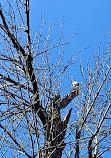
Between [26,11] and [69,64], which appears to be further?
[69,64]

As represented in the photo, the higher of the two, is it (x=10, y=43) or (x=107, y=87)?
(x=10, y=43)

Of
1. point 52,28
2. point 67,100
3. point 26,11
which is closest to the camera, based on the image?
point 26,11

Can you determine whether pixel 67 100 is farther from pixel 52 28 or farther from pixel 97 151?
pixel 52 28

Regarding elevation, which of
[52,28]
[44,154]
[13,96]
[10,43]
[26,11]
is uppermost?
[52,28]

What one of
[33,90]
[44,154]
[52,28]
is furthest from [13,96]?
[52,28]

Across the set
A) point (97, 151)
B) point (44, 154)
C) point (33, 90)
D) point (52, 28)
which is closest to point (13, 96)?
point (33, 90)

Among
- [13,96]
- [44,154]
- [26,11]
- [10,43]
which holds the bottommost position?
[44,154]

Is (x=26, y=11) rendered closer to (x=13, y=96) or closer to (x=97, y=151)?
(x=13, y=96)

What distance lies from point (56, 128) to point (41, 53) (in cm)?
128

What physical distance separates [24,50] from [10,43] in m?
0.28

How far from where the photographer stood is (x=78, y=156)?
407 cm

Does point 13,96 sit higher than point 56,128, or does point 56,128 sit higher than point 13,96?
point 13,96

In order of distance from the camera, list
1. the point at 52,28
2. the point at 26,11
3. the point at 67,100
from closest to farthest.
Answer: the point at 26,11 < the point at 52,28 < the point at 67,100

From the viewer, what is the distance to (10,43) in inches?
146
